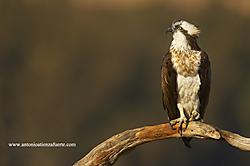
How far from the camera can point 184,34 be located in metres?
2.87

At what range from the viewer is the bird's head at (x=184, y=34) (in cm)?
282

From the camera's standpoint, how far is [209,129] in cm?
241

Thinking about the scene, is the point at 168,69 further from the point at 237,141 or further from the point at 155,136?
the point at 237,141

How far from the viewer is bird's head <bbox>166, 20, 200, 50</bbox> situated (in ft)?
9.25

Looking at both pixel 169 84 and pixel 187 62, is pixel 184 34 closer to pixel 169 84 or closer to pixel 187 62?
pixel 187 62

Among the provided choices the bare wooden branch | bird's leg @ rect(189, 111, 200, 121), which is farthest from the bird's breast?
the bare wooden branch

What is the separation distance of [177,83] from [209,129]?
0.62 metres

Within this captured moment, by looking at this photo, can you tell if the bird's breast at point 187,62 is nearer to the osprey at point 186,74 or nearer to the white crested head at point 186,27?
the osprey at point 186,74

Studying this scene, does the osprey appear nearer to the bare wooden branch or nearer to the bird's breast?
the bird's breast

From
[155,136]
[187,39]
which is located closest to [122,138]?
[155,136]

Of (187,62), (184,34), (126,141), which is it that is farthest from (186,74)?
(126,141)

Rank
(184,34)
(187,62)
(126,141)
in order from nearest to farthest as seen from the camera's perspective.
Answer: (126,141) → (187,62) → (184,34)

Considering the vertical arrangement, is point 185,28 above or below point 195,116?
above

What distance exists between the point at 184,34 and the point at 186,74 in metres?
0.43
